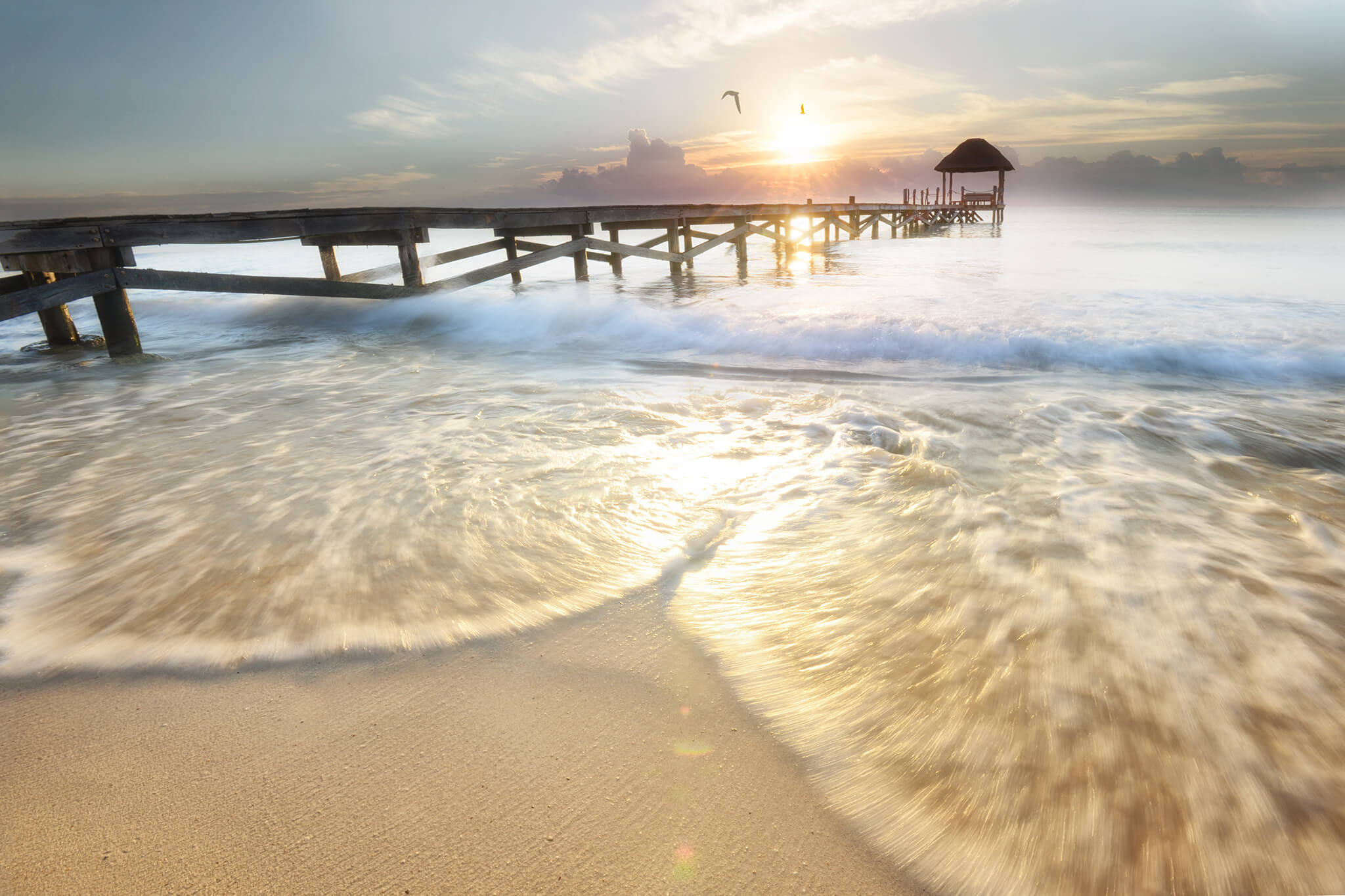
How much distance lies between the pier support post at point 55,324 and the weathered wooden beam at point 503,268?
4.50m

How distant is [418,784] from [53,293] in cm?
771

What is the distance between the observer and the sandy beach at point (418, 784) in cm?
124

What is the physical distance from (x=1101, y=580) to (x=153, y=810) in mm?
2908

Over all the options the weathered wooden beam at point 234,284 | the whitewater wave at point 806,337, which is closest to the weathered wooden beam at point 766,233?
the whitewater wave at point 806,337

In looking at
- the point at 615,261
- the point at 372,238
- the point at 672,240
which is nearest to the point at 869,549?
the point at 372,238

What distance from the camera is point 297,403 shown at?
4.88 m

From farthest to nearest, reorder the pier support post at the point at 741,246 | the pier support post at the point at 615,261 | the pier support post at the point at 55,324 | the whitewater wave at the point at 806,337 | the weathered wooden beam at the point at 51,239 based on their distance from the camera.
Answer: the pier support post at the point at 741,246 → the pier support post at the point at 615,261 → the pier support post at the point at 55,324 → the weathered wooden beam at the point at 51,239 → the whitewater wave at the point at 806,337

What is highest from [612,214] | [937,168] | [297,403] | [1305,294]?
[937,168]

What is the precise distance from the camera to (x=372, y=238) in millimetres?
9609

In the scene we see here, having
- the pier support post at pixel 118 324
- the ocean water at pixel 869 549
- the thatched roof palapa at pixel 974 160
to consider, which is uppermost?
the thatched roof palapa at pixel 974 160

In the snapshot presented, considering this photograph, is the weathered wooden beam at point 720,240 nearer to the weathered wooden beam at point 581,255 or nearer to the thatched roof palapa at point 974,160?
the weathered wooden beam at point 581,255

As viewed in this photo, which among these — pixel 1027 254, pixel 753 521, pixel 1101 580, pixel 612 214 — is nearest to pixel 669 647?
pixel 753 521

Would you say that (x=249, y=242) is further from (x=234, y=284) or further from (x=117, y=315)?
(x=117, y=315)

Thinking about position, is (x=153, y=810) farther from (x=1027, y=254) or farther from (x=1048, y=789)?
(x=1027, y=254)
